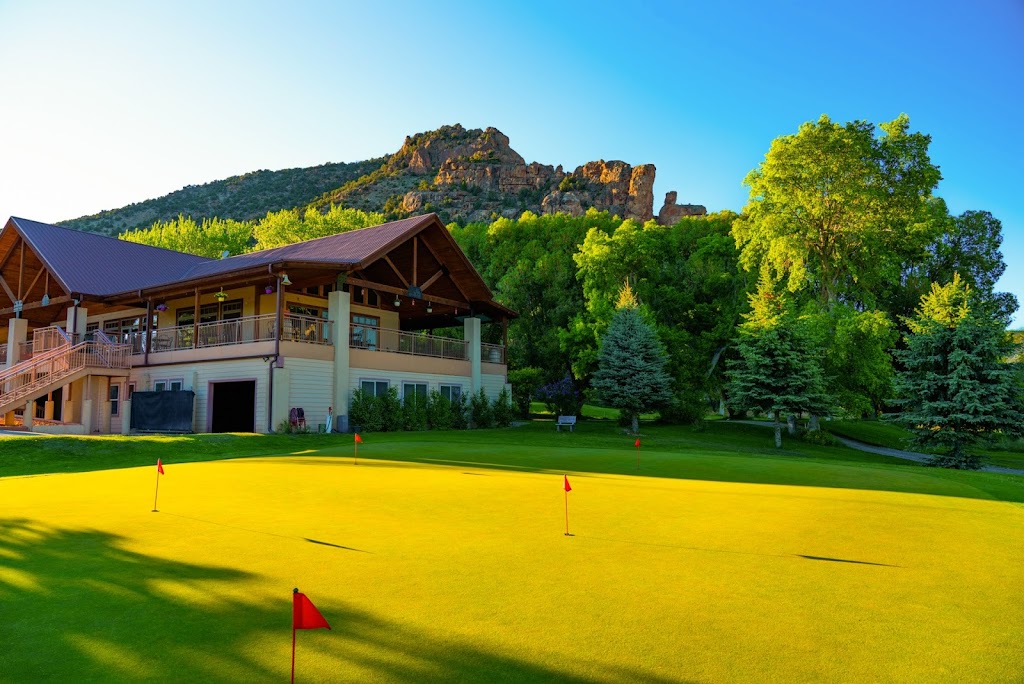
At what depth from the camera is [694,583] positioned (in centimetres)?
554

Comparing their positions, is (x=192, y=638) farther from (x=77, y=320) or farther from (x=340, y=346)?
(x=77, y=320)

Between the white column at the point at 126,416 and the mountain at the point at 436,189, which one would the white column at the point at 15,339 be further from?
the mountain at the point at 436,189

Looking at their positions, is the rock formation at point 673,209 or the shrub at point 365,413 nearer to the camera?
the shrub at point 365,413

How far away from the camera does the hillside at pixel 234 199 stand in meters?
104

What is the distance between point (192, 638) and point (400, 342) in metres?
28.0

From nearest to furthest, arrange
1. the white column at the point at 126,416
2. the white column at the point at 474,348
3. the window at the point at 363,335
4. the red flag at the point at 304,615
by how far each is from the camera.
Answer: the red flag at the point at 304,615 < the white column at the point at 126,416 < the window at the point at 363,335 < the white column at the point at 474,348

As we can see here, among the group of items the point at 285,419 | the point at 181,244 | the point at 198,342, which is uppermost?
the point at 181,244

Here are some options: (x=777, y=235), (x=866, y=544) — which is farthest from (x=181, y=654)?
(x=777, y=235)

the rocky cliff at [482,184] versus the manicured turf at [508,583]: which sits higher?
the rocky cliff at [482,184]

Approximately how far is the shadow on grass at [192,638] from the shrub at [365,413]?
21801 millimetres

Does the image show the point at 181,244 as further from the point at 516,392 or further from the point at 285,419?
the point at 285,419

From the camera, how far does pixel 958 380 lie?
24484 mm

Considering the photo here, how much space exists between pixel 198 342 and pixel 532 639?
28.3 metres

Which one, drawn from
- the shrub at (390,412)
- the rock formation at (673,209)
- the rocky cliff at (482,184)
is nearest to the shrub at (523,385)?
the shrub at (390,412)
